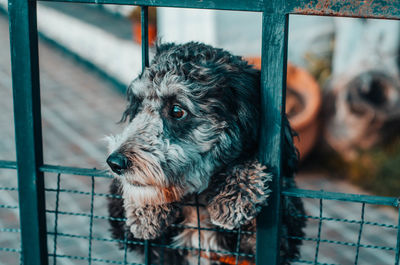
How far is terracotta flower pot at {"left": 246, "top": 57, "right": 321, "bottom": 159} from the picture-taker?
5.99 metres

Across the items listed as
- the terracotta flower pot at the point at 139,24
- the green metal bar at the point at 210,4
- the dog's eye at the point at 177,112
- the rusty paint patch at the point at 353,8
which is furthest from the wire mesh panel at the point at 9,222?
the terracotta flower pot at the point at 139,24

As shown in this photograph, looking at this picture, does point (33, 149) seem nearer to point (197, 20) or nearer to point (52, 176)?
point (52, 176)

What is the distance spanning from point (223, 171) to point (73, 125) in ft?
17.7


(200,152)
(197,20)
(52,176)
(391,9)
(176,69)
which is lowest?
(52,176)

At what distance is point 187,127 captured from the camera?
2.52 meters

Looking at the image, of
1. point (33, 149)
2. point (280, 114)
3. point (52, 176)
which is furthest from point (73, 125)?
point (280, 114)

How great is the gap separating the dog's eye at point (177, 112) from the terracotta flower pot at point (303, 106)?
3408 mm

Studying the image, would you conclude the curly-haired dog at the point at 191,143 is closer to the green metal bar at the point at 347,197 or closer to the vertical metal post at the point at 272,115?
the vertical metal post at the point at 272,115

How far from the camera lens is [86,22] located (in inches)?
379

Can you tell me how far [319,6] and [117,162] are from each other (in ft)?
3.44

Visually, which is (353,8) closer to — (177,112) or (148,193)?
(177,112)

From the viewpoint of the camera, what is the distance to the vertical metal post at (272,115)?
2070 millimetres

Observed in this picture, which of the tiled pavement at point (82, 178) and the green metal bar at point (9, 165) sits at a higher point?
the green metal bar at point (9, 165)

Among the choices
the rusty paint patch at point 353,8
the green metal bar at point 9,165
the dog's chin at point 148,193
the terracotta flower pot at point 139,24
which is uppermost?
the terracotta flower pot at point 139,24
